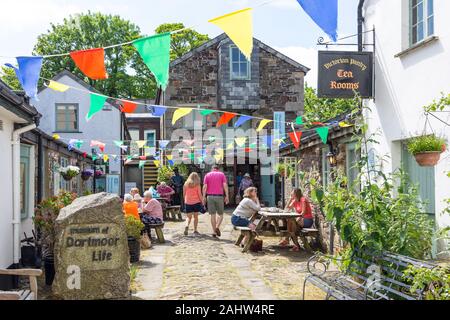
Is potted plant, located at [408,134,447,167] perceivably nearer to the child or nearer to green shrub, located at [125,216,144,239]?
green shrub, located at [125,216,144,239]

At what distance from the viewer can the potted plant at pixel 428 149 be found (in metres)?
5.63

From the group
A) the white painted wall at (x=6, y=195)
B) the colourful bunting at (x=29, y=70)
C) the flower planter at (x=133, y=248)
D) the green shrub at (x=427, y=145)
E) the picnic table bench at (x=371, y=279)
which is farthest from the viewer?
the flower planter at (x=133, y=248)

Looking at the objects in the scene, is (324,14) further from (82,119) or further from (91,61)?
(82,119)

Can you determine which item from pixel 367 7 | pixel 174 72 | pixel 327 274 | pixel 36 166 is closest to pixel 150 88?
pixel 174 72

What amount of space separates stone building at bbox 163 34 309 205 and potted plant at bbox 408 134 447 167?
17.0 m

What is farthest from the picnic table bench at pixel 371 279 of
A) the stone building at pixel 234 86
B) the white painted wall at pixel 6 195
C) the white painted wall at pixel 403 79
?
the stone building at pixel 234 86

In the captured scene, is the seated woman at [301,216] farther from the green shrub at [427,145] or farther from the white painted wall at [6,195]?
the white painted wall at [6,195]

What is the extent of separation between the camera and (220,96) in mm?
23516

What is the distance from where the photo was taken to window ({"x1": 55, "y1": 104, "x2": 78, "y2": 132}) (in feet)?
84.4

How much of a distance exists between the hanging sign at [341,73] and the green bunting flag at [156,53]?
260 cm

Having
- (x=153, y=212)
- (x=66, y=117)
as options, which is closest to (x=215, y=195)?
(x=153, y=212)

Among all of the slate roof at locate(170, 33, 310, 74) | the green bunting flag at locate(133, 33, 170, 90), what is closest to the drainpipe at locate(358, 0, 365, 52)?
the green bunting flag at locate(133, 33, 170, 90)

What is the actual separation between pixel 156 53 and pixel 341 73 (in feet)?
9.76

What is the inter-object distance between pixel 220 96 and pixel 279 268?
15942mm
